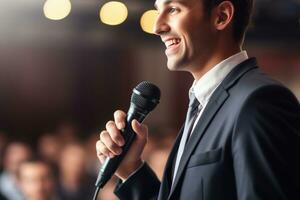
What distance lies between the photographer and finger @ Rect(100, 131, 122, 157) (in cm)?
121

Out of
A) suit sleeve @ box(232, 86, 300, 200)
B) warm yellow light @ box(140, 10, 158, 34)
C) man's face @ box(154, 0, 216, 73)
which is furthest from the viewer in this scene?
warm yellow light @ box(140, 10, 158, 34)

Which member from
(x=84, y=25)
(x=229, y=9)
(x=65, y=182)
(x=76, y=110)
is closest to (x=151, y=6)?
(x=84, y=25)

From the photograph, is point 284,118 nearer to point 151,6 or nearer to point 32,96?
point 151,6

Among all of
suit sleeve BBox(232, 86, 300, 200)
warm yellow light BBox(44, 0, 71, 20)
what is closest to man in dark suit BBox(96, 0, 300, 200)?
suit sleeve BBox(232, 86, 300, 200)

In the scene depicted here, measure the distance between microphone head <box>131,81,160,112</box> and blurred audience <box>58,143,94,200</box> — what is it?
106 inches

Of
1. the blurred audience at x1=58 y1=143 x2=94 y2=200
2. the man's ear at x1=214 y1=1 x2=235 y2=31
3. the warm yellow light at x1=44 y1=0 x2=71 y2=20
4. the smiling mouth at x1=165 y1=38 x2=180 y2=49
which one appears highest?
the warm yellow light at x1=44 y1=0 x2=71 y2=20

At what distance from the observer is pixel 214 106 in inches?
43.4

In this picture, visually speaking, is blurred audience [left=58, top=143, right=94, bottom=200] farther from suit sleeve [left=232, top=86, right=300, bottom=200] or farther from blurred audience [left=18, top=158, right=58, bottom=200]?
suit sleeve [left=232, top=86, right=300, bottom=200]

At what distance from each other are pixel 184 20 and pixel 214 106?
19cm

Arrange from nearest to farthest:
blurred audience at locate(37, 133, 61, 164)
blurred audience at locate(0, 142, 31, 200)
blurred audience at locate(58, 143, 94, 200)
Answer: blurred audience at locate(0, 142, 31, 200) → blurred audience at locate(58, 143, 94, 200) → blurred audience at locate(37, 133, 61, 164)

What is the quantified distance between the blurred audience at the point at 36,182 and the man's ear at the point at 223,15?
8.42 feet

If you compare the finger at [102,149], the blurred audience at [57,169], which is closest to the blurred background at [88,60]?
the blurred audience at [57,169]

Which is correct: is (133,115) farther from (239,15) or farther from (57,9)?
(57,9)

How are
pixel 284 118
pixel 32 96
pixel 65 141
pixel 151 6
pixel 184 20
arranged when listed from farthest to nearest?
1. pixel 32 96
2. pixel 151 6
3. pixel 65 141
4. pixel 184 20
5. pixel 284 118
